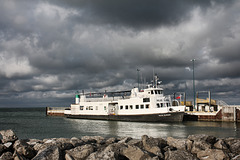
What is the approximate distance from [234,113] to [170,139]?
36339mm

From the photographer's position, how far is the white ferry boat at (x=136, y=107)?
40844 millimetres

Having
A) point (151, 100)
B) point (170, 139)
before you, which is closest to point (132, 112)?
point (151, 100)

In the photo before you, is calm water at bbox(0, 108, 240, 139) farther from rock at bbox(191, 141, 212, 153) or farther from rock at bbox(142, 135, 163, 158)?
rock at bbox(142, 135, 163, 158)

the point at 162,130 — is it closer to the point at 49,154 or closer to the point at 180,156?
the point at 180,156

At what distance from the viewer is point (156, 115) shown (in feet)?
134

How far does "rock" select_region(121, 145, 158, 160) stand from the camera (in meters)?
8.59

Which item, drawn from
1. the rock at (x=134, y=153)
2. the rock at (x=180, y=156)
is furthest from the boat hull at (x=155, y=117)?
the rock at (x=134, y=153)

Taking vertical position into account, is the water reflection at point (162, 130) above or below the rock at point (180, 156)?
below

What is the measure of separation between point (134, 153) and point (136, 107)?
35.5 meters

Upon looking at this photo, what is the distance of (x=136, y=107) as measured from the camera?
44156mm

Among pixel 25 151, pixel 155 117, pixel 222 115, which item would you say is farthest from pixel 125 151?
pixel 222 115

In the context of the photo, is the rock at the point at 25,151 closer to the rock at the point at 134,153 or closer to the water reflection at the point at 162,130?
the rock at the point at 134,153

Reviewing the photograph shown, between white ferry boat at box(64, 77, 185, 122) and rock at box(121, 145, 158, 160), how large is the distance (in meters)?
32.6

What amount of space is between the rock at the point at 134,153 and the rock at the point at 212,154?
8.85 feet
